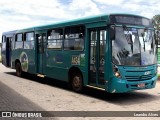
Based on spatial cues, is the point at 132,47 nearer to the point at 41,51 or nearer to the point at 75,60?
the point at 75,60

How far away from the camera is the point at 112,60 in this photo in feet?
33.0

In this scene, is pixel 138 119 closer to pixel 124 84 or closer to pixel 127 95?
pixel 124 84

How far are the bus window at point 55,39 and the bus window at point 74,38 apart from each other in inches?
20.4

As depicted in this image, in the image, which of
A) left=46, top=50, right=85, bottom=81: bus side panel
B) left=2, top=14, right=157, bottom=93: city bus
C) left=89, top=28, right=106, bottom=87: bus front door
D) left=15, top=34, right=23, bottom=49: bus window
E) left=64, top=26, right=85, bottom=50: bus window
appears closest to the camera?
left=2, top=14, right=157, bottom=93: city bus

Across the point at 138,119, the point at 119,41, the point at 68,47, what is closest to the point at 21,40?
the point at 68,47

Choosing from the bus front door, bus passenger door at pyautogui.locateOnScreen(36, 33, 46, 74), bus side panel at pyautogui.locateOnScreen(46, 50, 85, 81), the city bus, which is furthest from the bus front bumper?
bus passenger door at pyautogui.locateOnScreen(36, 33, 46, 74)

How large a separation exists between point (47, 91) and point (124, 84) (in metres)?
3.64

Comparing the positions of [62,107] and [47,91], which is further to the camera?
[47,91]

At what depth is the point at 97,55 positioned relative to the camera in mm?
10797

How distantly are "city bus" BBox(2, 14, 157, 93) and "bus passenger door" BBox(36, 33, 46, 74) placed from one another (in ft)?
3.64

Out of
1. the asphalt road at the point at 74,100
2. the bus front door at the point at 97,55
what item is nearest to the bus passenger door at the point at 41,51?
the asphalt road at the point at 74,100

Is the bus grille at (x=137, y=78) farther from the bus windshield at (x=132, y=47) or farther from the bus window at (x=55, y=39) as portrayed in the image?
the bus window at (x=55, y=39)

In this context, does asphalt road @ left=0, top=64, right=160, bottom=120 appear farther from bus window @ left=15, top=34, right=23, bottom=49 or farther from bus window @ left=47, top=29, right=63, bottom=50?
bus window @ left=15, top=34, right=23, bottom=49

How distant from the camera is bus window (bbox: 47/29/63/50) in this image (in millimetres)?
13406
